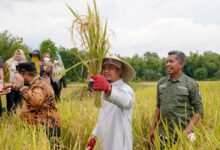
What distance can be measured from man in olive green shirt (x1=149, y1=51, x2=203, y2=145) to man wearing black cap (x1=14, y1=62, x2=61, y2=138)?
1.08m

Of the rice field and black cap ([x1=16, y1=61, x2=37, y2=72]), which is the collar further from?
black cap ([x1=16, y1=61, x2=37, y2=72])

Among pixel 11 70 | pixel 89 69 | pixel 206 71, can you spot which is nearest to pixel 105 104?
pixel 89 69

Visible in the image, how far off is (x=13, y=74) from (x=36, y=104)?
3451 millimetres

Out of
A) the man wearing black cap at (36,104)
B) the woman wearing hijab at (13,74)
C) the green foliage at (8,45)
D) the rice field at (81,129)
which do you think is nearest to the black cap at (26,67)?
the man wearing black cap at (36,104)

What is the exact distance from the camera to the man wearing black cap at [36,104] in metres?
3.96

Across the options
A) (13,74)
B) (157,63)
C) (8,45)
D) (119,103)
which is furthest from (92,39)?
(157,63)

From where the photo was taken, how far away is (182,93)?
161 inches

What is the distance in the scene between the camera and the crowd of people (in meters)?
3.44

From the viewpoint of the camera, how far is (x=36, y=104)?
3.93m

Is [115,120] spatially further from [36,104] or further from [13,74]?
[13,74]

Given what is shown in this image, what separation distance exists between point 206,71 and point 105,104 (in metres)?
54.9

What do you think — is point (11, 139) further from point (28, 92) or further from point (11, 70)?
point (11, 70)

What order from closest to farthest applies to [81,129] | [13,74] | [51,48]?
[81,129] → [13,74] → [51,48]

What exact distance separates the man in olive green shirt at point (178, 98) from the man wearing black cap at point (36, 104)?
108cm
